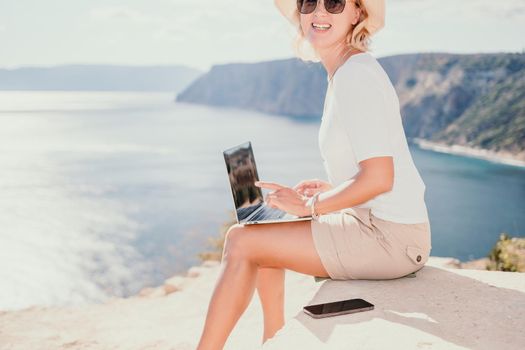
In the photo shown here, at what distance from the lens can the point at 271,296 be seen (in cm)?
267

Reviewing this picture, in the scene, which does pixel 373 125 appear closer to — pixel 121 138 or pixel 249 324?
pixel 249 324

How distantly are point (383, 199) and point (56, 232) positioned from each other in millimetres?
36172

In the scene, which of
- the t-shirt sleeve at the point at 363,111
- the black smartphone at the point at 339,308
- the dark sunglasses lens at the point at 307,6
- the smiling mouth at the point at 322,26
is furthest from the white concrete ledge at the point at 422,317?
the dark sunglasses lens at the point at 307,6

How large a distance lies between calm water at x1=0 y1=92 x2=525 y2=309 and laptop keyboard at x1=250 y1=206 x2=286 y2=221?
778 inches

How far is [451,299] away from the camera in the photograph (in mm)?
2682

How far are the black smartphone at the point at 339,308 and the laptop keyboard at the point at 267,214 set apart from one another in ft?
1.40

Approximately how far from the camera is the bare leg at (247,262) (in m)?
2.26

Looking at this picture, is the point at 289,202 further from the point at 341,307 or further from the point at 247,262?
the point at 341,307

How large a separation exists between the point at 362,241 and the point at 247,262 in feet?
1.57

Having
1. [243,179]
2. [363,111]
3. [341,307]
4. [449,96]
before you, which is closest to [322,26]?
[363,111]

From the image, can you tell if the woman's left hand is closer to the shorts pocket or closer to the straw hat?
the shorts pocket

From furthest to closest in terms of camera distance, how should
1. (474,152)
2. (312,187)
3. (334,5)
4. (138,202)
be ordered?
(474,152)
(138,202)
(312,187)
(334,5)

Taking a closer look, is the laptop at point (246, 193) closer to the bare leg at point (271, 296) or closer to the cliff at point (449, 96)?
the bare leg at point (271, 296)

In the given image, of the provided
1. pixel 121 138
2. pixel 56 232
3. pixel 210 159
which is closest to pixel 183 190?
pixel 56 232
